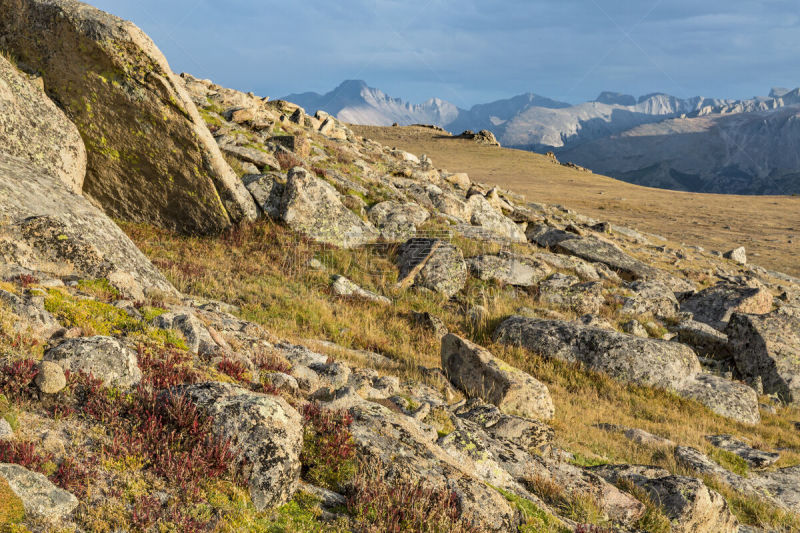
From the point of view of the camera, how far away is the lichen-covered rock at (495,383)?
9789 millimetres

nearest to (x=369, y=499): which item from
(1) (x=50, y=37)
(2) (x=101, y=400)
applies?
(2) (x=101, y=400)

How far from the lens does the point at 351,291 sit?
15.7 meters

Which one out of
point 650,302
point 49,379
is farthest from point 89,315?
point 650,302

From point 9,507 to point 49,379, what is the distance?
5.28 feet

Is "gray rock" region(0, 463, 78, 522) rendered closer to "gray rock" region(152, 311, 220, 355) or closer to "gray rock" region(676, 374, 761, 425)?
"gray rock" region(152, 311, 220, 355)

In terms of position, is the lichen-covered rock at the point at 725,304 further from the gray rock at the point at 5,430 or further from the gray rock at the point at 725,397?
the gray rock at the point at 5,430

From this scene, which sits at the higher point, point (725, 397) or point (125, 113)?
point (125, 113)

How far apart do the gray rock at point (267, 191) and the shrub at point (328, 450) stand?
14.0 meters

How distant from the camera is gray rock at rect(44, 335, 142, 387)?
4.92m

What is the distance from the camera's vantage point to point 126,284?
30.2 feet

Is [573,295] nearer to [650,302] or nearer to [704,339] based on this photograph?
[650,302]

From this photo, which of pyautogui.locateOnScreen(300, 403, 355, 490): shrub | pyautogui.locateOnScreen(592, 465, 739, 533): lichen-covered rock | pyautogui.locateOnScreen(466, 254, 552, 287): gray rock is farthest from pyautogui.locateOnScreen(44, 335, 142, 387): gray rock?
pyautogui.locateOnScreen(466, 254, 552, 287): gray rock

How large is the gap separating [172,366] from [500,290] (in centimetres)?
1387

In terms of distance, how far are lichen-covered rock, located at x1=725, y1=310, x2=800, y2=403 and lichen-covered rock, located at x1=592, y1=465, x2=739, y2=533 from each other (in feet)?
33.1
